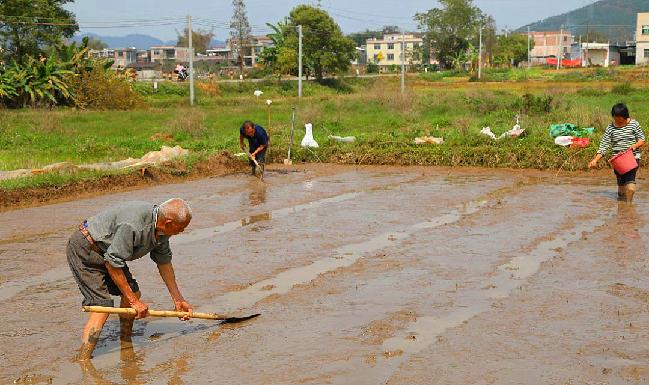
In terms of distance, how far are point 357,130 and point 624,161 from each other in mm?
12293

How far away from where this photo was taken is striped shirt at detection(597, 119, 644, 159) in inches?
447

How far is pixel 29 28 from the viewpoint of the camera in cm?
3612

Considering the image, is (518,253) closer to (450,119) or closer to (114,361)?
(114,361)

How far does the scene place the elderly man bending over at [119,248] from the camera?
501cm

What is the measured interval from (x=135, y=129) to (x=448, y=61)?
5836cm

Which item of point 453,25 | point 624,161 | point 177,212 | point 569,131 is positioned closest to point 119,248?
point 177,212

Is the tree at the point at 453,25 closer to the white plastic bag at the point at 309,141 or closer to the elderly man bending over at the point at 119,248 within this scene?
the white plastic bag at the point at 309,141

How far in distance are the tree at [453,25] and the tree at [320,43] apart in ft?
87.0

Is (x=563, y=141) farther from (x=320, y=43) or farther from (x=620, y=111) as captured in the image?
(x=320, y=43)

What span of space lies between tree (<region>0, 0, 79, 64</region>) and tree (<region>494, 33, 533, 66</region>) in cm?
5485

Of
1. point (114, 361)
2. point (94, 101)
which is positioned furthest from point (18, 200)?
point (94, 101)

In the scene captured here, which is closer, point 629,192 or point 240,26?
point 629,192

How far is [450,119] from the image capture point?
24.0 meters

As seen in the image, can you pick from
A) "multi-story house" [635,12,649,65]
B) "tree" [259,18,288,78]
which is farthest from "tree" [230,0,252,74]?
"multi-story house" [635,12,649,65]
